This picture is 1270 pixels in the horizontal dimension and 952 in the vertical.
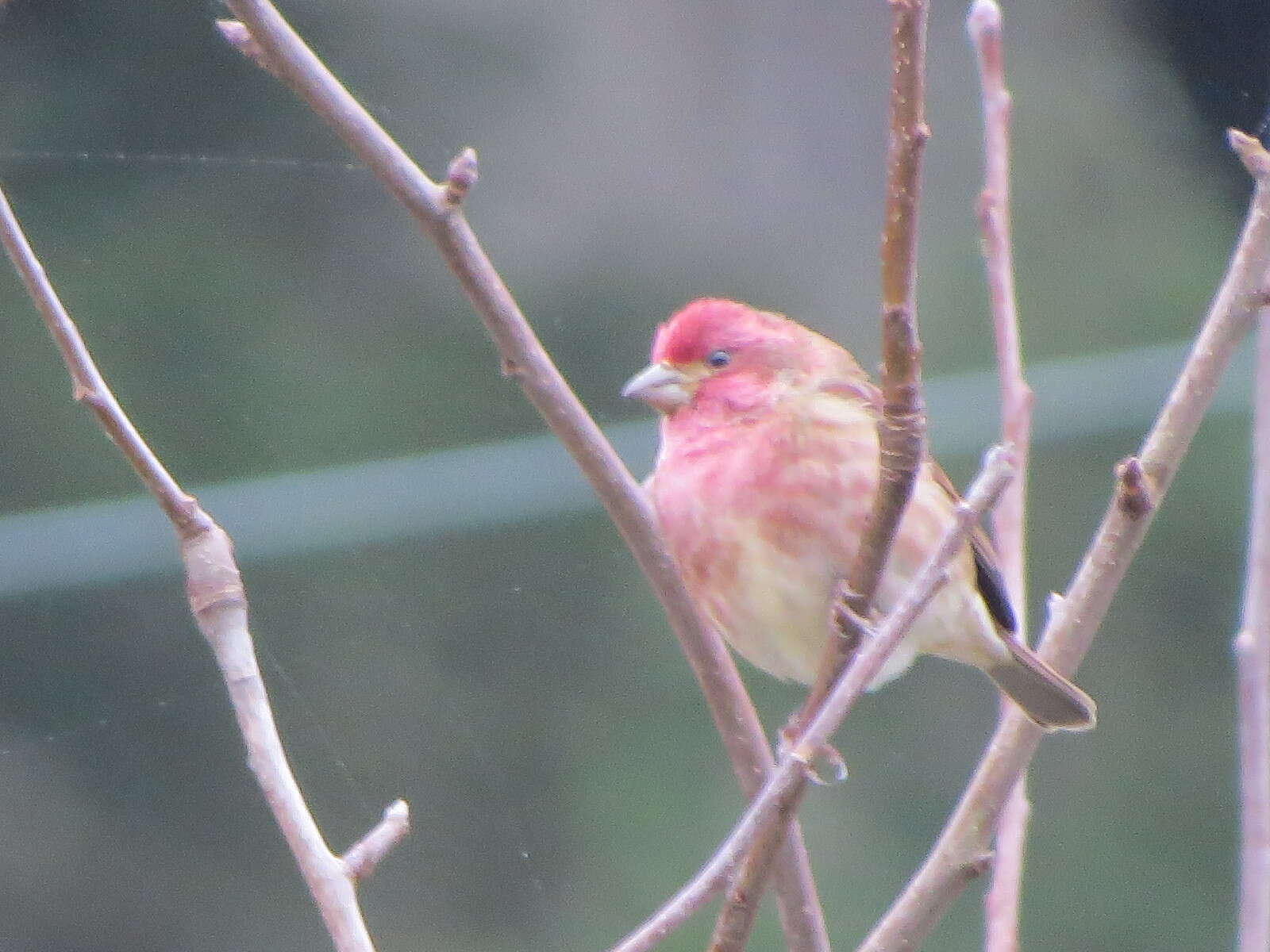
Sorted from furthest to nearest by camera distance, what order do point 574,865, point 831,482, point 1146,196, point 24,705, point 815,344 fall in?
point 1146,196 < point 574,865 < point 24,705 < point 815,344 < point 831,482

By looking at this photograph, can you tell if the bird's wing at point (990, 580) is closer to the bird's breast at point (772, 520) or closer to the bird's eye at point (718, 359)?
the bird's breast at point (772, 520)

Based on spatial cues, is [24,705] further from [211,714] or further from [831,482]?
[831,482]

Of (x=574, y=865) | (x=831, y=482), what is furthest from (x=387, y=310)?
(x=831, y=482)

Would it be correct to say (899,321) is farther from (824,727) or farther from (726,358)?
(726,358)

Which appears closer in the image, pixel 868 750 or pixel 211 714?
pixel 211 714

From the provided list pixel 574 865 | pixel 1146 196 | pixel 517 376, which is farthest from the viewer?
pixel 1146 196

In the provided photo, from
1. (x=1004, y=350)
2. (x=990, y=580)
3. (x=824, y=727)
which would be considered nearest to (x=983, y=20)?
(x=1004, y=350)
